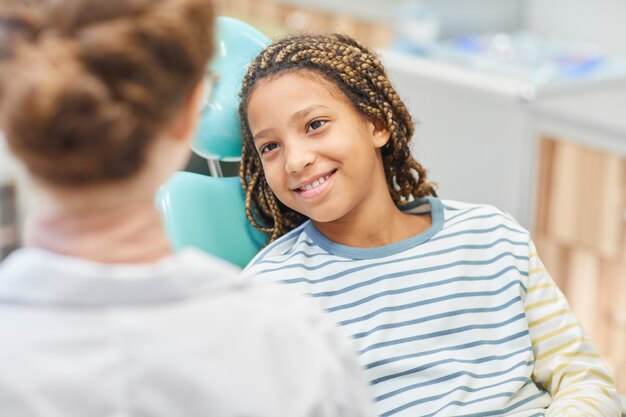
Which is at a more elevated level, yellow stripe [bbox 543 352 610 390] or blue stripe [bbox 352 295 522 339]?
blue stripe [bbox 352 295 522 339]

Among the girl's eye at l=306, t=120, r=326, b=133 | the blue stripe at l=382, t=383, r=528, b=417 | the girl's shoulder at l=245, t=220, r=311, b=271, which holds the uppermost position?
the girl's eye at l=306, t=120, r=326, b=133


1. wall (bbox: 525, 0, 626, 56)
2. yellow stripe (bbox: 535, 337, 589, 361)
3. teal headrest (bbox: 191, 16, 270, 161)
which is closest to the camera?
yellow stripe (bbox: 535, 337, 589, 361)

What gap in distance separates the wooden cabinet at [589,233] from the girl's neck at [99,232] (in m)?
2.08

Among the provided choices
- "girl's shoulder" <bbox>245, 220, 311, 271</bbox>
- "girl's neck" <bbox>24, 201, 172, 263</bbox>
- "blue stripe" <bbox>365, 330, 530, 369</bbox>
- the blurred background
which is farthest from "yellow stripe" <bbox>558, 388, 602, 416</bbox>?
the blurred background

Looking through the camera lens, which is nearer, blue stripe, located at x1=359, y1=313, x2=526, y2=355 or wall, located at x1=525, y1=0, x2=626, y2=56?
blue stripe, located at x1=359, y1=313, x2=526, y2=355

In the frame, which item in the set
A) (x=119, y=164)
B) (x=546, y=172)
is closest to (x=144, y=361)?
(x=119, y=164)

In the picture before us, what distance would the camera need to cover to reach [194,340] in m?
0.83

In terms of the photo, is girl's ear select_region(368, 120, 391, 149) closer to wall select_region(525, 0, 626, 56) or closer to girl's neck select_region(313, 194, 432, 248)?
girl's neck select_region(313, 194, 432, 248)

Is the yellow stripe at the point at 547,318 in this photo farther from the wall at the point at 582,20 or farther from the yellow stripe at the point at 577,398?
the wall at the point at 582,20

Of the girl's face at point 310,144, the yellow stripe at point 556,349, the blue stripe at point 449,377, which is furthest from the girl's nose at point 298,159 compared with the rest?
the yellow stripe at point 556,349

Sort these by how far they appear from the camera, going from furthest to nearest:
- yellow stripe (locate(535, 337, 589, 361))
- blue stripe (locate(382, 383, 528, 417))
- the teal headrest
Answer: the teal headrest < yellow stripe (locate(535, 337, 589, 361)) < blue stripe (locate(382, 383, 528, 417))

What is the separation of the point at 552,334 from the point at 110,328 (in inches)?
33.4

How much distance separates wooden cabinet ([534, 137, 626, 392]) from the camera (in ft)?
9.03

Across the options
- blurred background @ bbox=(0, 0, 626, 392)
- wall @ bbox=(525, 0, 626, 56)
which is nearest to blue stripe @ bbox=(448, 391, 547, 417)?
blurred background @ bbox=(0, 0, 626, 392)
